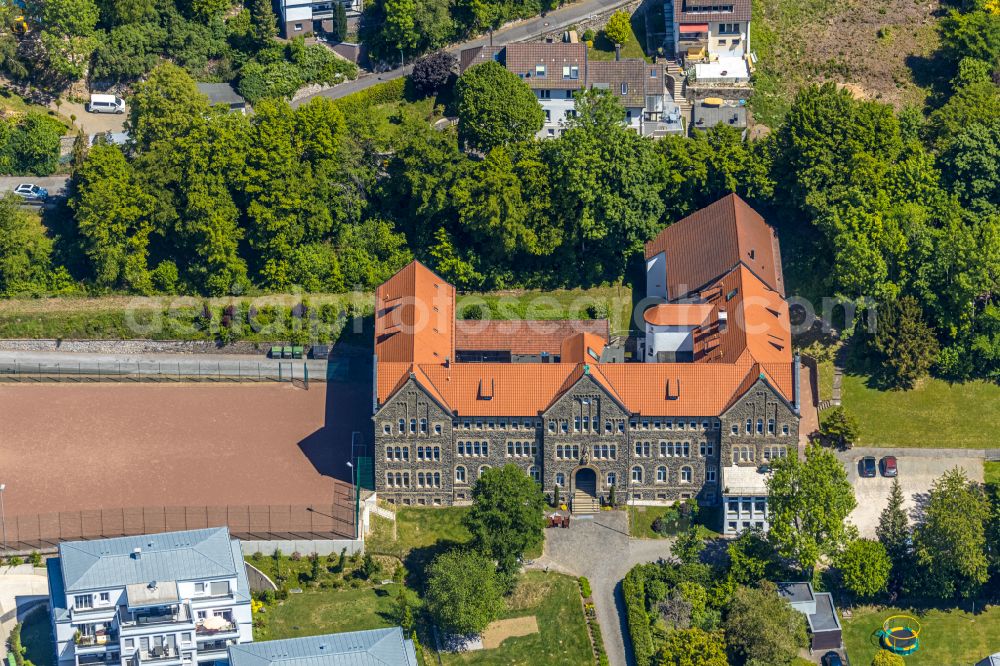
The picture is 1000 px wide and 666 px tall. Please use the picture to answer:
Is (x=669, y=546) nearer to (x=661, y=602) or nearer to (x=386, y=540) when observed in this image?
(x=661, y=602)

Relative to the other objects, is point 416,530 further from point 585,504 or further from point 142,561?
point 142,561

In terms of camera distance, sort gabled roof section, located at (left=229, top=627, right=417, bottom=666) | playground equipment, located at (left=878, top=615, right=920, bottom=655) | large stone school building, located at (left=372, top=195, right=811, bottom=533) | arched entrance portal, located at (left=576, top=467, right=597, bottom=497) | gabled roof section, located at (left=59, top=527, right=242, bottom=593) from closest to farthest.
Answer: gabled roof section, located at (left=229, top=627, right=417, bottom=666), gabled roof section, located at (left=59, top=527, right=242, bottom=593), playground equipment, located at (left=878, top=615, right=920, bottom=655), large stone school building, located at (left=372, top=195, right=811, bottom=533), arched entrance portal, located at (left=576, top=467, right=597, bottom=497)

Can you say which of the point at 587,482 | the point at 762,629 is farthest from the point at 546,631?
the point at 762,629

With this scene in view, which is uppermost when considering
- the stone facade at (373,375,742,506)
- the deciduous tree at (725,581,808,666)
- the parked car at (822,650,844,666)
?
the stone facade at (373,375,742,506)

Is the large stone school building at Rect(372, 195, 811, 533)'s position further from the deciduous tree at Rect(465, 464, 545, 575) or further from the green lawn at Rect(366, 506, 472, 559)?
the deciduous tree at Rect(465, 464, 545, 575)

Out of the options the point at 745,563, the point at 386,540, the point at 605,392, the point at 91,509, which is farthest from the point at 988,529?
the point at 91,509

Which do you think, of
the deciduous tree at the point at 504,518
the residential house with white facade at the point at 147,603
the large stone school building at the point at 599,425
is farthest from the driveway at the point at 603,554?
the residential house with white facade at the point at 147,603

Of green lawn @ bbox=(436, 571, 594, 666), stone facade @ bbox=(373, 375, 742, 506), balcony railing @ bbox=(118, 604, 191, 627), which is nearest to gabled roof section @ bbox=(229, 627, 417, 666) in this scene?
balcony railing @ bbox=(118, 604, 191, 627)

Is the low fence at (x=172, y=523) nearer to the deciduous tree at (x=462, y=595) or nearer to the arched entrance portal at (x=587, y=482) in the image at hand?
the deciduous tree at (x=462, y=595)
